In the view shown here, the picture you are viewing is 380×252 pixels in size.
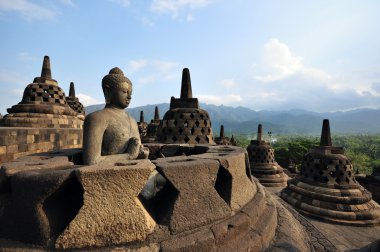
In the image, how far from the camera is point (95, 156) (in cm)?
235

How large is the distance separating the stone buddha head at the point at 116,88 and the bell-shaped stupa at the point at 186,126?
147 inches

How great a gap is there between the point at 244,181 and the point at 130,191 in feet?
5.32

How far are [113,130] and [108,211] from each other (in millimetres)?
1113

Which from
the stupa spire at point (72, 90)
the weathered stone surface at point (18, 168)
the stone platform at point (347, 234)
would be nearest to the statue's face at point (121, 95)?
the weathered stone surface at point (18, 168)

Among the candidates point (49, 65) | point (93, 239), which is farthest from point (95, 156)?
point (49, 65)

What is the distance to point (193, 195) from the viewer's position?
6.93 feet

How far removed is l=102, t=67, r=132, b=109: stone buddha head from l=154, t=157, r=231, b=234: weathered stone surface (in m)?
A: 1.19

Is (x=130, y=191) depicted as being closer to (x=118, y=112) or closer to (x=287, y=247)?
(x=118, y=112)

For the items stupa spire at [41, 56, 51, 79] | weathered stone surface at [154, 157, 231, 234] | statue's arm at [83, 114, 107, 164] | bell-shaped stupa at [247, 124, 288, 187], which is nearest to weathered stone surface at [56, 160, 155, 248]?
weathered stone surface at [154, 157, 231, 234]

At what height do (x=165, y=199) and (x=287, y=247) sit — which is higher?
(x=165, y=199)

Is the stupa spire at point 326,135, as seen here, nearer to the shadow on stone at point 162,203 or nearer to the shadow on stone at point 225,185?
the shadow on stone at point 225,185

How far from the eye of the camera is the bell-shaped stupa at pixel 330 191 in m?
8.30

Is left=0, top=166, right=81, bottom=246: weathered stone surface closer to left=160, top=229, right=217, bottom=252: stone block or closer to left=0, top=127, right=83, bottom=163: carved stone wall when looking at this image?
left=160, top=229, right=217, bottom=252: stone block

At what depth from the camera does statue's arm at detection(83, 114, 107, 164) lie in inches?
91.8
